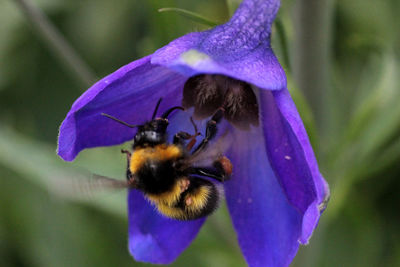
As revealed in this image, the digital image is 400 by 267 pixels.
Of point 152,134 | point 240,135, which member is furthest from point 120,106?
point 240,135

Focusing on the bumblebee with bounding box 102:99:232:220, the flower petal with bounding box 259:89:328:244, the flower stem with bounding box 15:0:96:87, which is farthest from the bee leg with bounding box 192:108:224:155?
the flower stem with bounding box 15:0:96:87

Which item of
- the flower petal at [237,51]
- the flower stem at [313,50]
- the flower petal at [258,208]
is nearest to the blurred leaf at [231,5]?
the flower petal at [237,51]

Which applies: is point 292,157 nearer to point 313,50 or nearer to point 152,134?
point 152,134

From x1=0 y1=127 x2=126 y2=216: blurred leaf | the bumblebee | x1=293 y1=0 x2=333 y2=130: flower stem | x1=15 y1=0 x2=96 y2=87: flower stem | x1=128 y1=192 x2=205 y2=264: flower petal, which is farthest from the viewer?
x1=0 y1=127 x2=126 y2=216: blurred leaf

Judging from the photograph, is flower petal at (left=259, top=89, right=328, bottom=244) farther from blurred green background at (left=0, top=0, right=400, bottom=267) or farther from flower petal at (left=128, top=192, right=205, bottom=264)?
flower petal at (left=128, top=192, right=205, bottom=264)

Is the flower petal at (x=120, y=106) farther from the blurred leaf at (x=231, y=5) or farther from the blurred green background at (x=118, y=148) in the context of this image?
the blurred leaf at (x=231, y=5)

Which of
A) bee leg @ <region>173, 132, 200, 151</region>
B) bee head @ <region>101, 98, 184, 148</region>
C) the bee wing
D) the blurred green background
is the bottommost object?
the blurred green background
